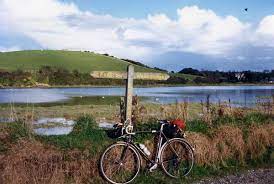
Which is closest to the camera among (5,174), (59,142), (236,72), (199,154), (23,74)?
(5,174)

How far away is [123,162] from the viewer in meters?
10.1

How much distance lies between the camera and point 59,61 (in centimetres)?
12294

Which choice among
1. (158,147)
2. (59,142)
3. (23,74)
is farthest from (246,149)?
(23,74)

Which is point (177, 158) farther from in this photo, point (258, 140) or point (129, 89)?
point (258, 140)

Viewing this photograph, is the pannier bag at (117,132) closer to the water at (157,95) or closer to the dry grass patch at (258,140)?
the dry grass patch at (258,140)

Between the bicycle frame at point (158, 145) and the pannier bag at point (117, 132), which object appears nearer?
the bicycle frame at point (158, 145)

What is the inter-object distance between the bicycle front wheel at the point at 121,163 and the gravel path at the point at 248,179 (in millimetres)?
1563

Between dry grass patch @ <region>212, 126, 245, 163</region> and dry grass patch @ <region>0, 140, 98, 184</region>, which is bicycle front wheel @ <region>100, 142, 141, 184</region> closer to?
dry grass patch @ <region>0, 140, 98, 184</region>

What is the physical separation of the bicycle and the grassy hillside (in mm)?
102417

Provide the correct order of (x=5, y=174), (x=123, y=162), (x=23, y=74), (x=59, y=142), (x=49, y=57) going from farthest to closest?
(x=49, y=57)
(x=23, y=74)
(x=59, y=142)
(x=123, y=162)
(x=5, y=174)

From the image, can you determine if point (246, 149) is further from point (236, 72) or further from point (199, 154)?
point (236, 72)

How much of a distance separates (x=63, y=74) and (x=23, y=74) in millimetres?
9999

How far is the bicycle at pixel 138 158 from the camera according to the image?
32.5ft

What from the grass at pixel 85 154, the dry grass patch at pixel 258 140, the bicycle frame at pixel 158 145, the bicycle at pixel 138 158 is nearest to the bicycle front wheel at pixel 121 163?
the bicycle at pixel 138 158
